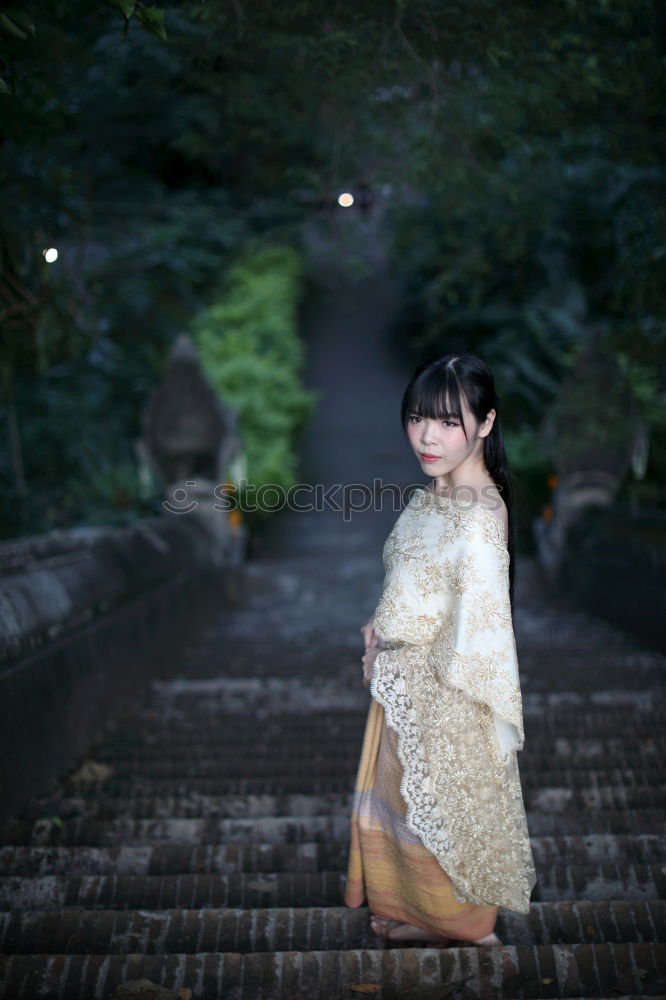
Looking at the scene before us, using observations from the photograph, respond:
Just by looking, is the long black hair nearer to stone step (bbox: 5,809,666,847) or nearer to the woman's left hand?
the woman's left hand

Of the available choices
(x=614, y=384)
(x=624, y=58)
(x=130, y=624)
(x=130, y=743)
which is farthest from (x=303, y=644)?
(x=624, y=58)

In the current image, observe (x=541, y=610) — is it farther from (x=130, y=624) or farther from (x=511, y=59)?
(x=511, y=59)

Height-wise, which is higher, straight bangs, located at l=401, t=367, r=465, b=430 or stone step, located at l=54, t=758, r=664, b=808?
straight bangs, located at l=401, t=367, r=465, b=430

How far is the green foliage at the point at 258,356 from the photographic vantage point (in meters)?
11.6

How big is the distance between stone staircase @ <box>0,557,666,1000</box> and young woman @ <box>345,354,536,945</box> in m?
0.14

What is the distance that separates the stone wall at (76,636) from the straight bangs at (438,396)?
1593mm

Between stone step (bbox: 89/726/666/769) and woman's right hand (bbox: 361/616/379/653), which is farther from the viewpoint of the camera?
stone step (bbox: 89/726/666/769)

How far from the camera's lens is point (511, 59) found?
11.1 ft

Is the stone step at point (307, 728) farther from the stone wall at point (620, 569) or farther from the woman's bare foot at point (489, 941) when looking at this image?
the woman's bare foot at point (489, 941)

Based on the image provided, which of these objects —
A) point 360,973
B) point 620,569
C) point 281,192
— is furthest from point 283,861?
point 281,192

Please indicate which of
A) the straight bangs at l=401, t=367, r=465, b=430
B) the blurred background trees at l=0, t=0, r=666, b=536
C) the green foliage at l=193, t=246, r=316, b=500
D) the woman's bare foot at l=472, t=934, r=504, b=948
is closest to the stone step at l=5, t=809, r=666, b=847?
the woman's bare foot at l=472, t=934, r=504, b=948

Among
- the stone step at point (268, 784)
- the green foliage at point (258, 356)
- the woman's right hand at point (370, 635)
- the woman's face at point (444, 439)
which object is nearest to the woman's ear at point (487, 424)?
the woman's face at point (444, 439)

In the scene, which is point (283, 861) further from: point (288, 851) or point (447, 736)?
point (447, 736)

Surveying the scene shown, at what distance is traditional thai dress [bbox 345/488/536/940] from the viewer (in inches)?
82.1
